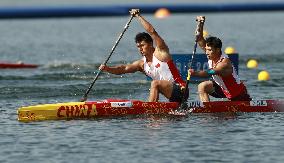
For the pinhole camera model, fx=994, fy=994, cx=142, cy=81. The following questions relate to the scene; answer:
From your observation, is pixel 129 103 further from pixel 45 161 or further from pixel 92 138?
pixel 45 161

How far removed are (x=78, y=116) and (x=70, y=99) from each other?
202 inches

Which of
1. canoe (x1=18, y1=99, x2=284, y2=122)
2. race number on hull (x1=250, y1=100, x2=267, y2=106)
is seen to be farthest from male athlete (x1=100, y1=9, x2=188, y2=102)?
race number on hull (x1=250, y1=100, x2=267, y2=106)

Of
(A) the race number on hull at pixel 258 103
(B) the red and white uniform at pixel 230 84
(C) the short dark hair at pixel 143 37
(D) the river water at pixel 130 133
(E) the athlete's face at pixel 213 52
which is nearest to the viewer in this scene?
(D) the river water at pixel 130 133

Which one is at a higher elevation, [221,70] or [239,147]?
[221,70]

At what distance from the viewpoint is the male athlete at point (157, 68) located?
19.9 meters

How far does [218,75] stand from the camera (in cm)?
2038

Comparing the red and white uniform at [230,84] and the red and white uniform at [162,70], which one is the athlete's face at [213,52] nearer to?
the red and white uniform at [230,84]

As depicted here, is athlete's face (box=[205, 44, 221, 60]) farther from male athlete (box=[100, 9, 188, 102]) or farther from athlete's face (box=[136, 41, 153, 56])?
athlete's face (box=[136, 41, 153, 56])

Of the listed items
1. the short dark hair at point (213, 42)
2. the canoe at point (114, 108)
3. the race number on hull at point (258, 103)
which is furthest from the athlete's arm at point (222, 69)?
the race number on hull at point (258, 103)

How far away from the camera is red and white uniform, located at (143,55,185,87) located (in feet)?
65.8

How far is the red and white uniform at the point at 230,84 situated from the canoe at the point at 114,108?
231mm

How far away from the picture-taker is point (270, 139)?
1755cm

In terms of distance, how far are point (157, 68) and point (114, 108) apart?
Answer: 46.9 inches

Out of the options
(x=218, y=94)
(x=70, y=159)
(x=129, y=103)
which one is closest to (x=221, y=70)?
(x=218, y=94)
